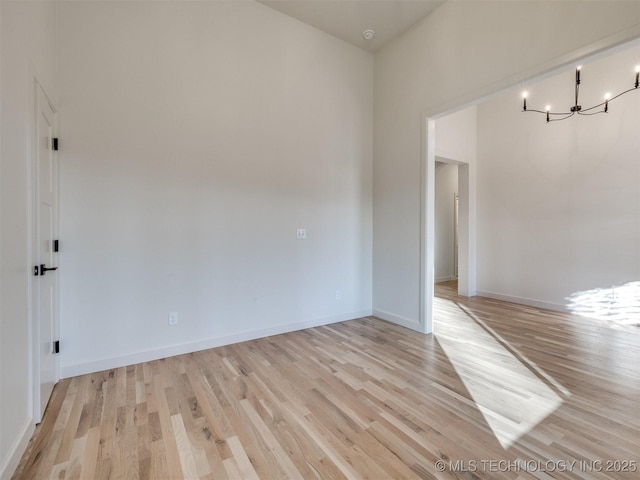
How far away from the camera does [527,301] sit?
4.78m

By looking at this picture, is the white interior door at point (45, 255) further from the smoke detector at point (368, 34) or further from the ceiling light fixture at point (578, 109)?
the ceiling light fixture at point (578, 109)

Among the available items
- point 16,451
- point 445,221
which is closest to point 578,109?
point 445,221

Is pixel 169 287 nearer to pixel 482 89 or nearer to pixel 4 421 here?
pixel 4 421

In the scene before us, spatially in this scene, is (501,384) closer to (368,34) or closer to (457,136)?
(368,34)

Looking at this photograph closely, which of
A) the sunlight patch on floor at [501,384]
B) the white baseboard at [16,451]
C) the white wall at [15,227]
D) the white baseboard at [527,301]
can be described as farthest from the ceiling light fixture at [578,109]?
the white baseboard at [16,451]

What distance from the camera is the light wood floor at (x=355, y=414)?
1.50m

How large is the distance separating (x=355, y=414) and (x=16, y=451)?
1.85m

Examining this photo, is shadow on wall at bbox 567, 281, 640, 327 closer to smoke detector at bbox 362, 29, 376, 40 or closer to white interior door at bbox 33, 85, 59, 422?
smoke detector at bbox 362, 29, 376, 40

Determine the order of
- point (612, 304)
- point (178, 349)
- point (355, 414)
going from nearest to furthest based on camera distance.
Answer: point (355, 414) → point (178, 349) → point (612, 304)

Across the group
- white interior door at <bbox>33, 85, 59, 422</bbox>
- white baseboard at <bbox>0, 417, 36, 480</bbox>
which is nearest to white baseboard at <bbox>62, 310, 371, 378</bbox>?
white interior door at <bbox>33, 85, 59, 422</bbox>

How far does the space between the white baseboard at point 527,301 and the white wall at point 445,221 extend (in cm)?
162

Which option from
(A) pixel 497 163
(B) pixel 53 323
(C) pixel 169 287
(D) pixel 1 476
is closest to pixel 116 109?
(C) pixel 169 287

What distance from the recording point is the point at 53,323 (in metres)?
2.26

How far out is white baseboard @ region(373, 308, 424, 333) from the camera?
356cm
